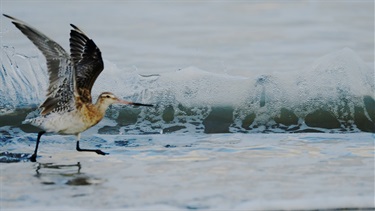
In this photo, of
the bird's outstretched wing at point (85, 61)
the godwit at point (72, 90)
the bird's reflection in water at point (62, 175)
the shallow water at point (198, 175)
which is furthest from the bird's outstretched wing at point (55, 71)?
the bird's reflection in water at point (62, 175)

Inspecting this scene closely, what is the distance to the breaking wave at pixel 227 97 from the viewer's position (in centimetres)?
961

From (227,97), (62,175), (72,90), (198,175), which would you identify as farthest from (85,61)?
(227,97)

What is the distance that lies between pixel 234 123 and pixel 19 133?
2.33 metres

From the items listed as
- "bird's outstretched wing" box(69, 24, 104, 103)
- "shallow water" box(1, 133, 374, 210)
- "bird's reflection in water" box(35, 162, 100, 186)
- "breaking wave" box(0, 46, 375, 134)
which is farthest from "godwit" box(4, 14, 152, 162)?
"breaking wave" box(0, 46, 375, 134)

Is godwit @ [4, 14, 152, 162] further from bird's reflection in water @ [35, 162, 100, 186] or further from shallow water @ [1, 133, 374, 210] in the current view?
bird's reflection in water @ [35, 162, 100, 186]

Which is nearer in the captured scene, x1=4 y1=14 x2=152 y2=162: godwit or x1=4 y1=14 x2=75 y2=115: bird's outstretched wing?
x1=4 y1=14 x2=75 y2=115: bird's outstretched wing

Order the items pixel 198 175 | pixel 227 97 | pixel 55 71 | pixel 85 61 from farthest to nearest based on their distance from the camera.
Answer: pixel 227 97
pixel 85 61
pixel 55 71
pixel 198 175

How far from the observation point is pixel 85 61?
7.14 m

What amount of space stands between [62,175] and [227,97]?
15.2ft

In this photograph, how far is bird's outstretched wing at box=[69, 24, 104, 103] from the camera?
708 centimetres

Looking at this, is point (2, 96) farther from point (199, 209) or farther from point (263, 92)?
point (199, 209)

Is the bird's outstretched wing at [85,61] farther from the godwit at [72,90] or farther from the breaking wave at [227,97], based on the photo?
the breaking wave at [227,97]

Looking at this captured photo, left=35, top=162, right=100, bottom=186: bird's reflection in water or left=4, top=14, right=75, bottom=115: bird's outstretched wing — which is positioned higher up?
left=4, top=14, right=75, bottom=115: bird's outstretched wing

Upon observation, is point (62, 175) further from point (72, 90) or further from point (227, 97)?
point (227, 97)
